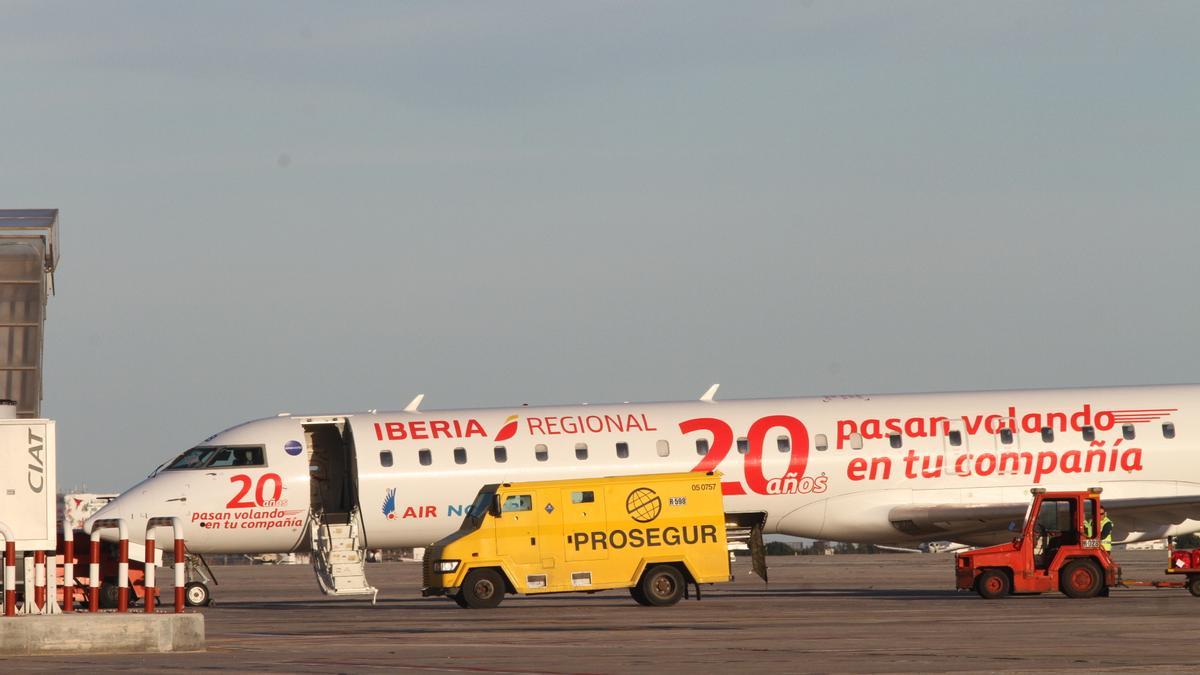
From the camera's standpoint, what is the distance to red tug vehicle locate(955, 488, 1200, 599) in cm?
2959

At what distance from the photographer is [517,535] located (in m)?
29.2

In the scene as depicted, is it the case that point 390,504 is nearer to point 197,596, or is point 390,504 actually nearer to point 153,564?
point 197,596

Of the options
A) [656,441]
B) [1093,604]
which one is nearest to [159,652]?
[1093,604]

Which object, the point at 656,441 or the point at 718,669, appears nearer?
the point at 718,669

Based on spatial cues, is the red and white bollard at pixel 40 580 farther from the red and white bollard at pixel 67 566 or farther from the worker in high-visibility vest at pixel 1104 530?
the worker in high-visibility vest at pixel 1104 530

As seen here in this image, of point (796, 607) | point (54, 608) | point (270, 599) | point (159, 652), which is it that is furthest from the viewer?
point (270, 599)

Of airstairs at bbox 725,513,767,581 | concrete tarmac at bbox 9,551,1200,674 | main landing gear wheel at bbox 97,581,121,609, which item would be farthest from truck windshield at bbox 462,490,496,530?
main landing gear wheel at bbox 97,581,121,609

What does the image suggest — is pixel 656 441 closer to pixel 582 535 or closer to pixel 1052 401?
pixel 582 535

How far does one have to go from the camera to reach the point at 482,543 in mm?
29078

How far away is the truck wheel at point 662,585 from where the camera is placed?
94.3ft

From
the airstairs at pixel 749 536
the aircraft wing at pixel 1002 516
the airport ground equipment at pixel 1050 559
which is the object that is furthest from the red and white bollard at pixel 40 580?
the aircraft wing at pixel 1002 516

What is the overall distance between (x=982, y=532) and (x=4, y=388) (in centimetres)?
1953

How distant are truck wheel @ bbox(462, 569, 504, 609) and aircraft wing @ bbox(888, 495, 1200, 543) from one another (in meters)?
8.72

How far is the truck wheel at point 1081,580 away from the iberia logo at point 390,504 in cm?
1177
